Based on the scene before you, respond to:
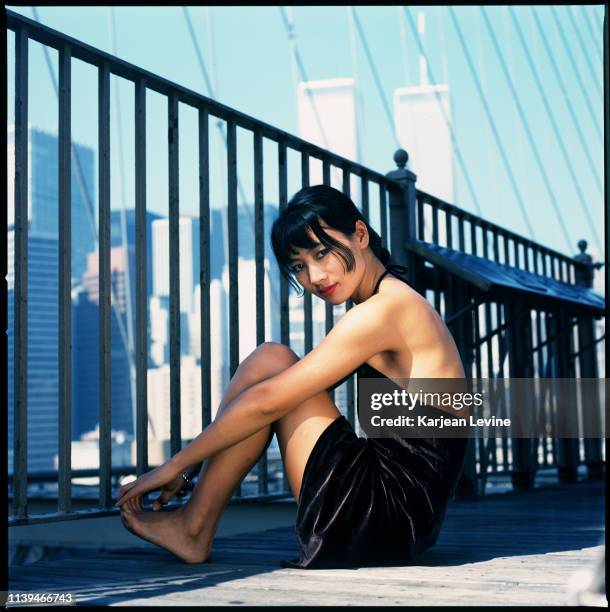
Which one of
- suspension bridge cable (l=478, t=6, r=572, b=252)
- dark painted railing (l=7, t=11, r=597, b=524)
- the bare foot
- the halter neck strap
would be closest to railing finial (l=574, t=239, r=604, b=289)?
dark painted railing (l=7, t=11, r=597, b=524)

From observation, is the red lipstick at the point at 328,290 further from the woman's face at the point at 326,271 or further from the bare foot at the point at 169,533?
the bare foot at the point at 169,533

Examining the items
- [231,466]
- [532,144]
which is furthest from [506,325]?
[532,144]

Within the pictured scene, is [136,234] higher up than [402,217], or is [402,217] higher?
[402,217]

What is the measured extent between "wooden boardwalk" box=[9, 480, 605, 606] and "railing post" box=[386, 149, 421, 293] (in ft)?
4.19

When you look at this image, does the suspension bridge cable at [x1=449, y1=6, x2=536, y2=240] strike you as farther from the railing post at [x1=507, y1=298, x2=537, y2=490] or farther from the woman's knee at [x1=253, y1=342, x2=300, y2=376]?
the woman's knee at [x1=253, y1=342, x2=300, y2=376]

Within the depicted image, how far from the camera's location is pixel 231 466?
5.55 ft

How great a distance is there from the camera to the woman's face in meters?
1.76

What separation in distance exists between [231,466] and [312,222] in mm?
489

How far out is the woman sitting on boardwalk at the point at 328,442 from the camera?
1.62m

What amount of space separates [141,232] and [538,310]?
3.04 metres

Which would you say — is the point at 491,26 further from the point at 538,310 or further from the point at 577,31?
the point at 538,310

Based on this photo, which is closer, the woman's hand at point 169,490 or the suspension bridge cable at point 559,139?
the woman's hand at point 169,490

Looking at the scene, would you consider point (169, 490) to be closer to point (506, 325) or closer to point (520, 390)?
point (506, 325)

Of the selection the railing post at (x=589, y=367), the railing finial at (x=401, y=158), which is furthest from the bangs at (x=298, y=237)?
the railing post at (x=589, y=367)
